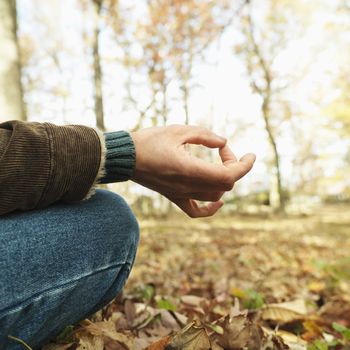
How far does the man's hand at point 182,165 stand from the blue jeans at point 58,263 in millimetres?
149

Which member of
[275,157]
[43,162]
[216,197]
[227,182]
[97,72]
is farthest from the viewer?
[275,157]

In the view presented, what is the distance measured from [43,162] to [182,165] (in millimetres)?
304

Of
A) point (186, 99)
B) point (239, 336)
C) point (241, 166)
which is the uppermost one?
point (241, 166)

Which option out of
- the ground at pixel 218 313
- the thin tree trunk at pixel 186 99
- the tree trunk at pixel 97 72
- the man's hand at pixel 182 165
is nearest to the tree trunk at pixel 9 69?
the ground at pixel 218 313

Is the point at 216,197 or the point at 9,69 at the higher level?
the point at 9,69

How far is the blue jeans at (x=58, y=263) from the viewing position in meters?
0.83

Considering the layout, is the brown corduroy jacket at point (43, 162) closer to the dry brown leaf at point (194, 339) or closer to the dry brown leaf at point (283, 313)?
the dry brown leaf at point (194, 339)

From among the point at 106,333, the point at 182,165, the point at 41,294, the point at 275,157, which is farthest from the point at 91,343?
the point at 275,157

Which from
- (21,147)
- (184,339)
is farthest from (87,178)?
(184,339)

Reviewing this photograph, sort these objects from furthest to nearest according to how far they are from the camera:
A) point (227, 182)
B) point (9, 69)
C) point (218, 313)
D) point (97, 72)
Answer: point (97, 72) < point (9, 69) < point (218, 313) < point (227, 182)

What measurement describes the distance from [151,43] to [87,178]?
1132 centimetres

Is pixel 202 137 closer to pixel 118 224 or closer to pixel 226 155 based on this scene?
pixel 226 155

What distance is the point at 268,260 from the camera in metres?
4.79

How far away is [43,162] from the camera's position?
833 millimetres
